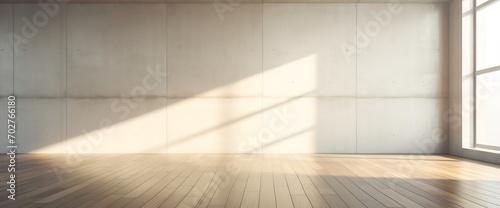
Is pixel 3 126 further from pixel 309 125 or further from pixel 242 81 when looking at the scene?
pixel 309 125

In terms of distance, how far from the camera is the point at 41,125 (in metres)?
8.32

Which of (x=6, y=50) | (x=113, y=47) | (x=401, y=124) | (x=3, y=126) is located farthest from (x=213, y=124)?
(x=6, y=50)

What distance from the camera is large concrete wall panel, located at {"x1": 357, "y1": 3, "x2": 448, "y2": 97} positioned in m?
8.35

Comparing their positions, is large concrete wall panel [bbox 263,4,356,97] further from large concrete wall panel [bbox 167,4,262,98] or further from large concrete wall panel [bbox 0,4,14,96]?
large concrete wall panel [bbox 0,4,14,96]

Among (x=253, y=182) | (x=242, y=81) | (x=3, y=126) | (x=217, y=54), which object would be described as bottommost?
(x=253, y=182)

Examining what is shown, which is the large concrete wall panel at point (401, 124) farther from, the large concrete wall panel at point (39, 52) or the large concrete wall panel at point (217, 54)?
the large concrete wall panel at point (39, 52)

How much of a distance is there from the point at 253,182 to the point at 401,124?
15.9 ft

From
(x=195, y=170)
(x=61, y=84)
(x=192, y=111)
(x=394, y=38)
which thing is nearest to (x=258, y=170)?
(x=195, y=170)

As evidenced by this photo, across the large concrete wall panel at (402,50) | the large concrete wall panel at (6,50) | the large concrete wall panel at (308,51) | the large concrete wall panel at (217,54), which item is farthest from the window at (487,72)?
the large concrete wall panel at (6,50)

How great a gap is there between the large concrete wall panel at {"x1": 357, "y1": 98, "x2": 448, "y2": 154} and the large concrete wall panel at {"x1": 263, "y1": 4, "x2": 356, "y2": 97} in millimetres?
713

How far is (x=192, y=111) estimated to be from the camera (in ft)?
27.4

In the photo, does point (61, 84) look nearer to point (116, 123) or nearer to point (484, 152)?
point (116, 123)

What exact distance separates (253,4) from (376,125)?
12.3 ft

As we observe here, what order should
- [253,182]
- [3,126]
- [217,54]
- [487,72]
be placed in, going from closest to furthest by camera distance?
[253,182]
[487,72]
[3,126]
[217,54]
